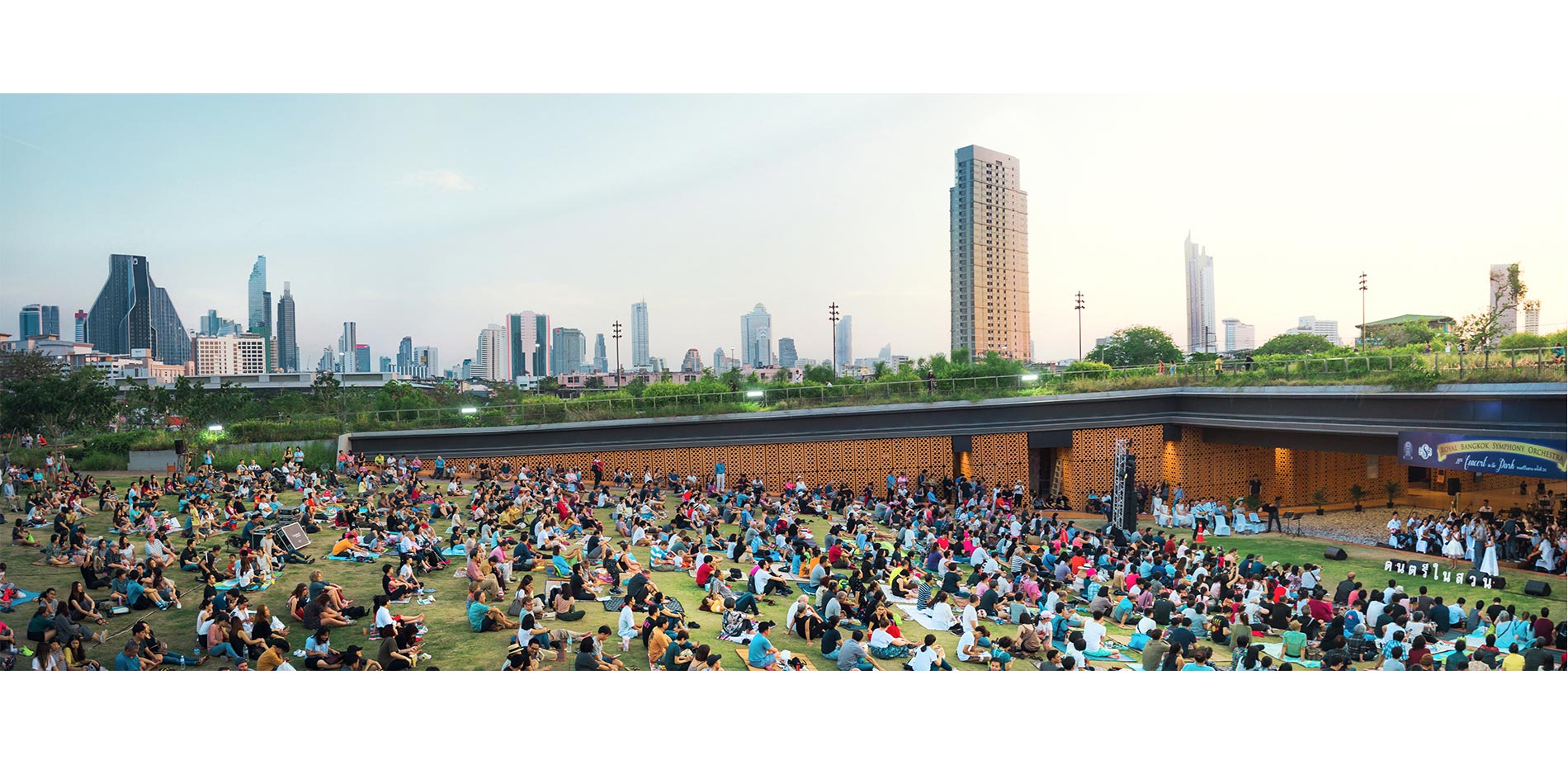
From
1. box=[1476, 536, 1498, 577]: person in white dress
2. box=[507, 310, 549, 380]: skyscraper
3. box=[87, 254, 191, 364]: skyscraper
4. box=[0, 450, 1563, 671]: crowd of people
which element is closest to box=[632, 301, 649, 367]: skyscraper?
box=[87, 254, 191, 364]: skyscraper

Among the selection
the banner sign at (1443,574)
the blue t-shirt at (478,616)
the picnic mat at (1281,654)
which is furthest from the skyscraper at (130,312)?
the banner sign at (1443,574)

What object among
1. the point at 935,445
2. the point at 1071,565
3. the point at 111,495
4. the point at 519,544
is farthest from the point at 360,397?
the point at 1071,565

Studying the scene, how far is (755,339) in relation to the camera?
495ft

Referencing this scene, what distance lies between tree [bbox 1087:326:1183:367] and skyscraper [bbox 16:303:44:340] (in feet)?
263

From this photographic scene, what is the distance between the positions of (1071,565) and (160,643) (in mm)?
13937

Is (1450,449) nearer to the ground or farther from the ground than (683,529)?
farther from the ground

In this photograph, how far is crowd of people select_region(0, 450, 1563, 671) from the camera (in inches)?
400

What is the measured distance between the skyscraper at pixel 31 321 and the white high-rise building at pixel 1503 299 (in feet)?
140

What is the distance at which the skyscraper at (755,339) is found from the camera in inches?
5354

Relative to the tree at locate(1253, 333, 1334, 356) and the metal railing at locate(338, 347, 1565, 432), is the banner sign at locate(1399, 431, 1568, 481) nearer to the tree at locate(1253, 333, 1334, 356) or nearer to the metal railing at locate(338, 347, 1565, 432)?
the metal railing at locate(338, 347, 1565, 432)

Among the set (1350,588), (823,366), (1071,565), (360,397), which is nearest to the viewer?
(1350,588)
